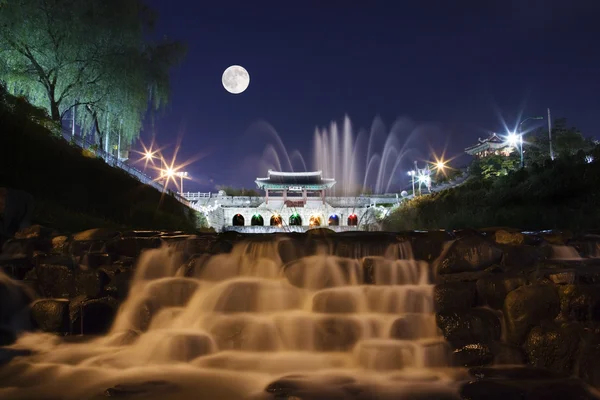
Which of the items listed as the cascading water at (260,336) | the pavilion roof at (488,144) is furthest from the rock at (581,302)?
the pavilion roof at (488,144)

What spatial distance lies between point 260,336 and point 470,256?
3809 mm

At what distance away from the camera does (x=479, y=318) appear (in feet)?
20.4

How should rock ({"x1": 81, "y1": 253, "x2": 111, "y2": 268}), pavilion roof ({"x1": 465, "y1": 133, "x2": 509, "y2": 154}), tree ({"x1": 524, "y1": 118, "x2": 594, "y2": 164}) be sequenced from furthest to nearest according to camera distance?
pavilion roof ({"x1": 465, "y1": 133, "x2": 509, "y2": 154}), tree ({"x1": 524, "y1": 118, "x2": 594, "y2": 164}), rock ({"x1": 81, "y1": 253, "x2": 111, "y2": 268})

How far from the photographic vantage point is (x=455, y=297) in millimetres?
6676

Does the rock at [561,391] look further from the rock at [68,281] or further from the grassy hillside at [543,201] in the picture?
the grassy hillside at [543,201]

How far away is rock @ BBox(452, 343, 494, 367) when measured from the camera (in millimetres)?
5898

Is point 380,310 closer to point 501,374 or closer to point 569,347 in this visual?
point 501,374

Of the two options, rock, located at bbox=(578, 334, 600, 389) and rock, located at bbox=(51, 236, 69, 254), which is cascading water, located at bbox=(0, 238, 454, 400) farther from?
rock, located at bbox=(51, 236, 69, 254)

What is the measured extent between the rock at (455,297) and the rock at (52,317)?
6.33 metres

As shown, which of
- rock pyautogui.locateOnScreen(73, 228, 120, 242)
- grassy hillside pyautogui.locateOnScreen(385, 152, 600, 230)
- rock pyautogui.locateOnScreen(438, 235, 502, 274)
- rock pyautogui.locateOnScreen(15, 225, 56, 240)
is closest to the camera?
rock pyautogui.locateOnScreen(438, 235, 502, 274)

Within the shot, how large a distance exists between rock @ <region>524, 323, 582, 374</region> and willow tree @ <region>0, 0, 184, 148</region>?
76.8 feet

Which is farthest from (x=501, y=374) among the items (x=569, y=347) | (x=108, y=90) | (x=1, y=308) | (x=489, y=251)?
(x=108, y=90)

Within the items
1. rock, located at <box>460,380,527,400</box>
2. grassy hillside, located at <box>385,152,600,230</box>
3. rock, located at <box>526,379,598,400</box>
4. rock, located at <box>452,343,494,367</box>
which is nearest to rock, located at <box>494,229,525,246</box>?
rock, located at <box>452,343,494,367</box>

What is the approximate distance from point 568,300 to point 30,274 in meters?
9.51
